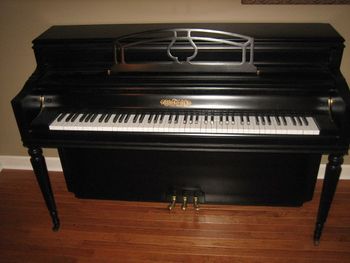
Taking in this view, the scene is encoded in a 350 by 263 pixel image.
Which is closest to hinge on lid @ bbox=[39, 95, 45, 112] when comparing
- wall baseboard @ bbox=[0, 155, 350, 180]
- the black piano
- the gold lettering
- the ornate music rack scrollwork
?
the black piano

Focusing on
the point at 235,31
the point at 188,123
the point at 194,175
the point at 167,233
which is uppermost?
the point at 235,31

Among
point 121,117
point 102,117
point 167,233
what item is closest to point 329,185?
point 167,233

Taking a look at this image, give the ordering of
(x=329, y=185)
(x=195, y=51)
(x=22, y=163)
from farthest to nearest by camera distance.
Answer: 1. (x=22, y=163)
2. (x=329, y=185)
3. (x=195, y=51)

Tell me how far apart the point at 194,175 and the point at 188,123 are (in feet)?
2.26

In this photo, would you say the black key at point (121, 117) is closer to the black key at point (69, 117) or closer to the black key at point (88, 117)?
the black key at point (88, 117)

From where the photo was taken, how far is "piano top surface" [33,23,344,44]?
176 cm

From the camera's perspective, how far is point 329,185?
69.5 inches

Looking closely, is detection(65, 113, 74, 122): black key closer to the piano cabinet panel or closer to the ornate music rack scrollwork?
the ornate music rack scrollwork

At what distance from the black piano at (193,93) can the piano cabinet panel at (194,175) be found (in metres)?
0.35

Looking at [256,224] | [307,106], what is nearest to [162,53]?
[307,106]

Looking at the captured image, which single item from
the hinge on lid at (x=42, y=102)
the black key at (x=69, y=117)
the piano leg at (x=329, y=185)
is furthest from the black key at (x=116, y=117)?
the piano leg at (x=329, y=185)

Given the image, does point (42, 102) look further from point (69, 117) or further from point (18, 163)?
point (18, 163)

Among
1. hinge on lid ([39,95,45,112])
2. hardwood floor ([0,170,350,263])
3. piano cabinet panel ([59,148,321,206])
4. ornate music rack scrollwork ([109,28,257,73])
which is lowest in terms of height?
hardwood floor ([0,170,350,263])

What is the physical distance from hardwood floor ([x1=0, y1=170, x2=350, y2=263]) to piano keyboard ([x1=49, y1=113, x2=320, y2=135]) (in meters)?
0.87
